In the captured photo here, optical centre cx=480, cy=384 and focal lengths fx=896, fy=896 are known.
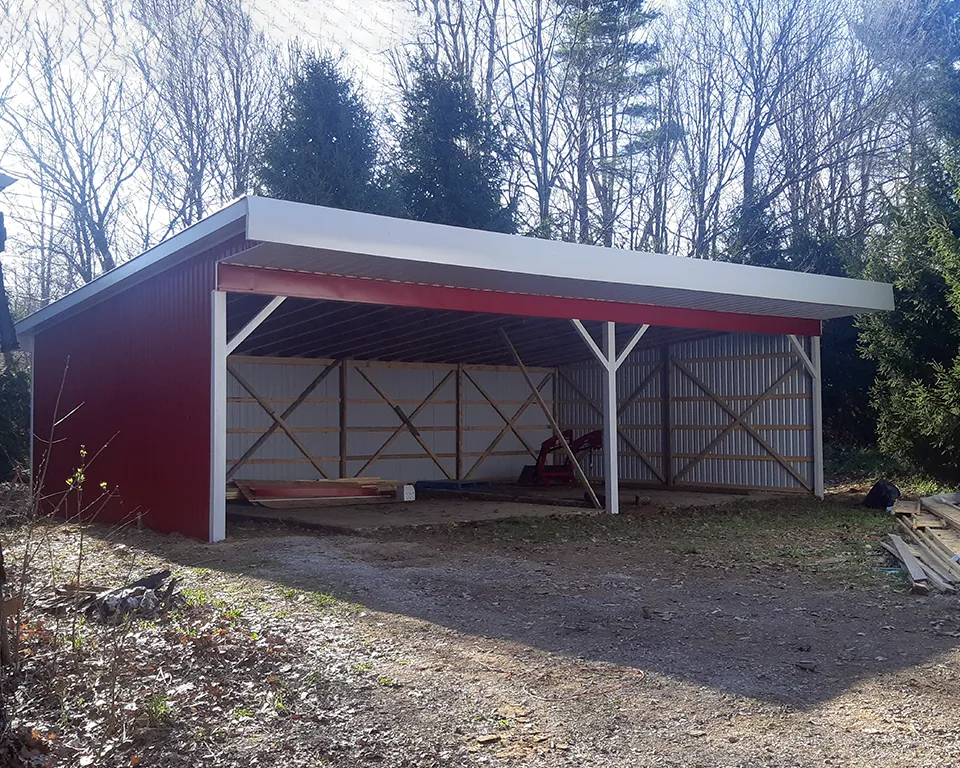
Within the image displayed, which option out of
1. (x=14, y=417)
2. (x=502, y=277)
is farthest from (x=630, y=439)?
(x=14, y=417)

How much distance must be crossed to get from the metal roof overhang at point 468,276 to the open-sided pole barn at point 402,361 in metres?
0.03

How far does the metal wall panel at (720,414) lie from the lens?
1527cm

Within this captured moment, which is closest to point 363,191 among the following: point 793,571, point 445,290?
point 445,290

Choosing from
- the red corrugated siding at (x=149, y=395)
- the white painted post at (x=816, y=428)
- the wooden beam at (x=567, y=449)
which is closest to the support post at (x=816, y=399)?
the white painted post at (x=816, y=428)

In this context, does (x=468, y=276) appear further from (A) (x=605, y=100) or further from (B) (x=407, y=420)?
(A) (x=605, y=100)

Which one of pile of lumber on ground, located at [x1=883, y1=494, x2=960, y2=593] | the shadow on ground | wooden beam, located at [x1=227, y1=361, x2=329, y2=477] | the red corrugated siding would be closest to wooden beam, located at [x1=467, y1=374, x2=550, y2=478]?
wooden beam, located at [x1=227, y1=361, x2=329, y2=477]

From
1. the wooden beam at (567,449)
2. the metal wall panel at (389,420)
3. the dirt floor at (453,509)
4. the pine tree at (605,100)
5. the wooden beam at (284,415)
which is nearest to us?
the dirt floor at (453,509)

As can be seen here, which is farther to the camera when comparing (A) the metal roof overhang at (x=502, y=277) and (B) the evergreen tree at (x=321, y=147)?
(B) the evergreen tree at (x=321, y=147)

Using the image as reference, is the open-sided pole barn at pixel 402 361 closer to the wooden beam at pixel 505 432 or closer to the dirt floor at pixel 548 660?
the wooden beam at pixel 505 432

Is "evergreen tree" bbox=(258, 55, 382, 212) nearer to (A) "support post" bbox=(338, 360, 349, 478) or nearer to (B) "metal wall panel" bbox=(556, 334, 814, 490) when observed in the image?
(A) "support post" bbox=(338, 360, 349, 478)

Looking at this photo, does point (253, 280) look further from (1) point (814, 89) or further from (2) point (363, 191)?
(1) point (814, 89)

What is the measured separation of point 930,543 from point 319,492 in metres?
8.29

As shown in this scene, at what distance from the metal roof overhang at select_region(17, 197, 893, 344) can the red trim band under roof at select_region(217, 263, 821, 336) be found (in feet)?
0.04

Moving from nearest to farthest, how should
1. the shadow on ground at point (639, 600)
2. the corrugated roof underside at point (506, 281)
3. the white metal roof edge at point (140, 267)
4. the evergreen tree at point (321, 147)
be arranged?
1. the shadow on ground at point (639, 600)
2. the white metal roof edge at point (140, 267)
3. the corrugated roof underside at point (506, 281)
4. the evergreen tree at point (321, 147)
